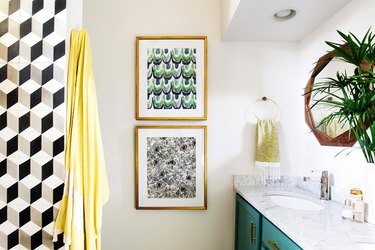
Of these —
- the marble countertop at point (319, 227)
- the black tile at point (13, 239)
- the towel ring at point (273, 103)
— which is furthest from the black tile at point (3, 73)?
the towel ring at point (273, 103)

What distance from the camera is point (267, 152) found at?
2326 millimetres

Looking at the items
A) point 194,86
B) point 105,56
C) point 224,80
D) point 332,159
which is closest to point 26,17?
point 105,56

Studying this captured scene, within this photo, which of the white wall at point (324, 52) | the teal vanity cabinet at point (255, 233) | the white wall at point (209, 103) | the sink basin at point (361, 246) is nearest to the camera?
the sink basin at point (361, 246)

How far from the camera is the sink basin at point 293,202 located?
6.36 ft

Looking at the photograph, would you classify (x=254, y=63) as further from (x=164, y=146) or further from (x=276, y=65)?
(x=164, y=146)

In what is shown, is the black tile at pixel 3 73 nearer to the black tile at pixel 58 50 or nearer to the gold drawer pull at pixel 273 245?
the black tile at pixel 58 50

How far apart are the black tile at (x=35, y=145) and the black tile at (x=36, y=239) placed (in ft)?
1.38

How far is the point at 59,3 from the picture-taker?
4.99 feet

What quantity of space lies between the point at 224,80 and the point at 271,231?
1.31m

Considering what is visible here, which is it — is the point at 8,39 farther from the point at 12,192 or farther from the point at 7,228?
the point at 7,228

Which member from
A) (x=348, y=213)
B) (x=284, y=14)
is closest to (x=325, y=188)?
(x=348, y=213)

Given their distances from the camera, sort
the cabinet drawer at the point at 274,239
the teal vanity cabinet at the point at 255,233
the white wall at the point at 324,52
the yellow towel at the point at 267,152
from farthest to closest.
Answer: the yellow towel at the point at 267,152 < the white wall at the point at 324,52 < the teal vanity cabinet at the point at 255,233 < the cabinet drawer at the point at 274,239

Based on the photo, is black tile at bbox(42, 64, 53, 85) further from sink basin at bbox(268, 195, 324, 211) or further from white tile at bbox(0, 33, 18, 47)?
sink basin at bbox(268, 195, 324, 211)

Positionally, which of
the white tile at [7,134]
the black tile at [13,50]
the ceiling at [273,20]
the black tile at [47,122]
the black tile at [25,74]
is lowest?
→ the white tile at [7,134]
